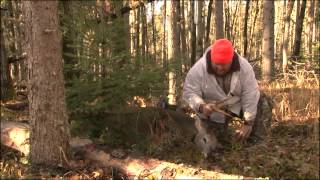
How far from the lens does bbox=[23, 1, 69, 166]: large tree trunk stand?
4863mm

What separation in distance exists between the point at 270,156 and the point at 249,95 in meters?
0.96

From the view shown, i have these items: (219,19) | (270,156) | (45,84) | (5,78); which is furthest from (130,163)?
(5,78)

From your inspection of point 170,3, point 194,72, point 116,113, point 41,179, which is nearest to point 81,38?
point 116,113

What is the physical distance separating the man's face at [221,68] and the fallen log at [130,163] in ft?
4.23

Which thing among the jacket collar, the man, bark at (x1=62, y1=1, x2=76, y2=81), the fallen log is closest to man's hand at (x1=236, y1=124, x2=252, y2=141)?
the man

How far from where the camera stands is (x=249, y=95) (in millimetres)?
5469

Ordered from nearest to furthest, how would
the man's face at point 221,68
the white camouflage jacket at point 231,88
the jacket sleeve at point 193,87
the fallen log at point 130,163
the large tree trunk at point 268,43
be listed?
the fallen log at point 130,163, the man's face at point 221,68, the white camouflage jacket at point 231,88, the jacket sleeve at point 193,87, the large tree trunk at point 268,43

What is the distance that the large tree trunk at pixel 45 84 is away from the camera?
16.0 ft

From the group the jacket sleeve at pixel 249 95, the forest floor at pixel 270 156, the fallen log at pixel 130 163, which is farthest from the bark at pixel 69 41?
the jacket sleeve at pixel 249 95

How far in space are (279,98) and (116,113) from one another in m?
3.12

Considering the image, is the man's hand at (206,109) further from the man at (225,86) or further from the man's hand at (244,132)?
the man's hand at (244,132)

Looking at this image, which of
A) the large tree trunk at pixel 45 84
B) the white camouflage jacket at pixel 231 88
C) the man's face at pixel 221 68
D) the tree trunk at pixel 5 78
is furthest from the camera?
the tree trunk at pixel 5 78

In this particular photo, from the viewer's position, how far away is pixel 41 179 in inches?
195

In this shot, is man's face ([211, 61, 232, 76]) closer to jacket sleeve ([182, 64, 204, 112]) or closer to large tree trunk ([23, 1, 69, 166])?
jacket sleeve ([182, 64, 204, 112])
